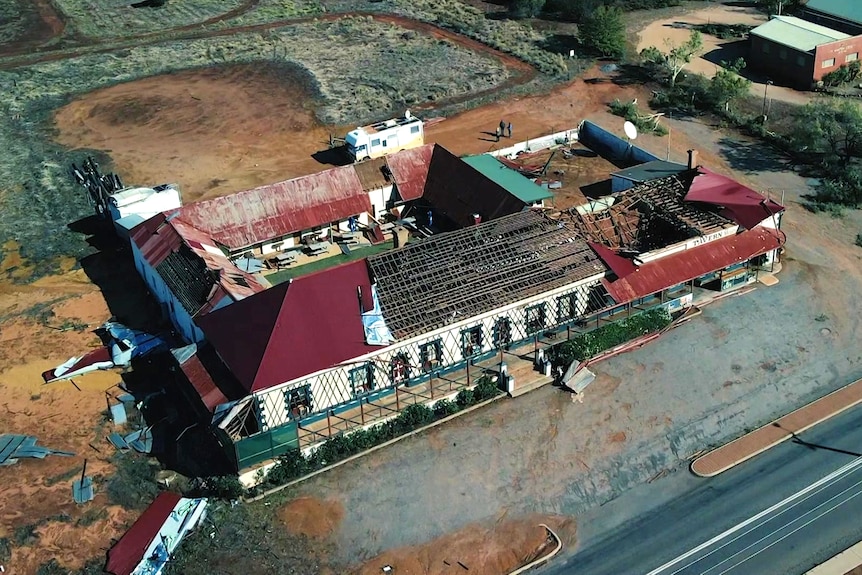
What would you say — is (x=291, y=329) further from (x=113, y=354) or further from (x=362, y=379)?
(x=113, y=354)

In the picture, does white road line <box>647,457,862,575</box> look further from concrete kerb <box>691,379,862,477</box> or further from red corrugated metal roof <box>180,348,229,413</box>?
red corrugated metal roof <box>180,348,229,413</box>

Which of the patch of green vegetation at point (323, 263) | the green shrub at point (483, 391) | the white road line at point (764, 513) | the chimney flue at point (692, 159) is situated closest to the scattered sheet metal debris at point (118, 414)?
the patch of green vegetation at point (323, 263)

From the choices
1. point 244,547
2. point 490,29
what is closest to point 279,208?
point 244,547

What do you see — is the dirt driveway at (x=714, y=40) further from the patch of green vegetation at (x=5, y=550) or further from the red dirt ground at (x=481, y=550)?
the patch of green vegetation at (x=5, y=550)

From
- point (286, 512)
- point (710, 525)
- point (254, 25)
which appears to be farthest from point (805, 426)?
point (254, 25)

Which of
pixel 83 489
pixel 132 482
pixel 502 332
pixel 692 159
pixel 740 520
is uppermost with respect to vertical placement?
pixel 692 159

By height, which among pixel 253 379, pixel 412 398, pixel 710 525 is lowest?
pixel 710 525

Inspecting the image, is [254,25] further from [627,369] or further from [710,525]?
[710,525]

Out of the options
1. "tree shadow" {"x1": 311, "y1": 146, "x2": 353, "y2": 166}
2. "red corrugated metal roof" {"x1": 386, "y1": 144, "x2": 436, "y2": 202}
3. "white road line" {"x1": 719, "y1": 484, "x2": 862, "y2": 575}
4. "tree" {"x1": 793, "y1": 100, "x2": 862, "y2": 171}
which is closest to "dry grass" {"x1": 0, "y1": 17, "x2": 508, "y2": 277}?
"tree shadow" {"x1": 311, "y1": 146, "x2": 353, "y2": 166}
